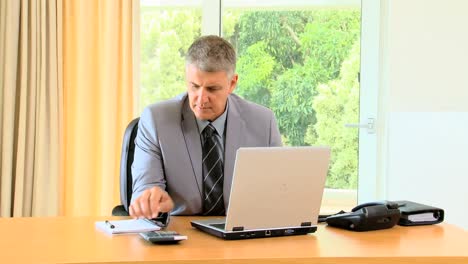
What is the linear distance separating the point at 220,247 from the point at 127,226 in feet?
1.19

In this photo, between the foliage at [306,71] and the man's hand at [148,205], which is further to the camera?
the foliage at [306,71]

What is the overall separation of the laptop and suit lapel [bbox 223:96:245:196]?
0.42m

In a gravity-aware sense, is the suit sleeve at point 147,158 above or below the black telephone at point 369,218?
above

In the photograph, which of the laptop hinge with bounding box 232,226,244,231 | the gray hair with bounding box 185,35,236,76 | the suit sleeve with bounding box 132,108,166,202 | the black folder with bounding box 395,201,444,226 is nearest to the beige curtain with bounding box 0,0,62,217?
the suit sleeve with bounding box 132,108,166,202

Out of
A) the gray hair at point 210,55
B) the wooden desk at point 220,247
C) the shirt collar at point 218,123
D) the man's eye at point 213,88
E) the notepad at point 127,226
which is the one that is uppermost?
the gray hair at point 210,55

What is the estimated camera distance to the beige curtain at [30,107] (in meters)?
3.43

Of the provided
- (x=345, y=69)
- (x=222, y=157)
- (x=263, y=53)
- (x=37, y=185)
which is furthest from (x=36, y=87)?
(x=345, y=69)

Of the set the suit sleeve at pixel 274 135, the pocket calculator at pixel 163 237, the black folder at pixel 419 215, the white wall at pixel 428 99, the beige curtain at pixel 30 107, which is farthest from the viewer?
the white wall at pixel 428 99

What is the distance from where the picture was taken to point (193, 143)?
230 cm

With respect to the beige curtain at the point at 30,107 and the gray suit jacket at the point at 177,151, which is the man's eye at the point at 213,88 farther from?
the beige curtain at the point at 30,107

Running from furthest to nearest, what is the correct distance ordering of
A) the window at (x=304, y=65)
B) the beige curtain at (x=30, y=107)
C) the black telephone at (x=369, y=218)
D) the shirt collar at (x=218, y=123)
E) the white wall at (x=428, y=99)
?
the window at (x=304, y=65), the white wall at (x=428, y=99), the beige curtain at (x=30, y=107), the shirt collar at (x=218, y=123), the black telephone at (x=369, y=218)

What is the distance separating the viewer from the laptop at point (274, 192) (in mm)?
1726

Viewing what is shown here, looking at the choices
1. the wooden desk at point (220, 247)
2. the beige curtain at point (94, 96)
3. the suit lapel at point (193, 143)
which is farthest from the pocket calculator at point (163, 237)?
the beige curtain at point (94, 96)

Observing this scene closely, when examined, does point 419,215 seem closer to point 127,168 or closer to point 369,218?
point 369,218
